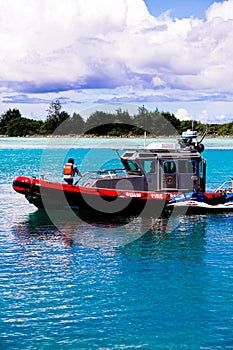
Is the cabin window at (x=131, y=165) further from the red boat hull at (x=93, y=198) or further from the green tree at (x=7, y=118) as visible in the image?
the green tree at (x=7, y=118)

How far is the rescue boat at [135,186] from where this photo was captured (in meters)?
22.6

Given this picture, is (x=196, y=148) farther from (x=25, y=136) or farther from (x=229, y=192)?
(x=25, y=136)

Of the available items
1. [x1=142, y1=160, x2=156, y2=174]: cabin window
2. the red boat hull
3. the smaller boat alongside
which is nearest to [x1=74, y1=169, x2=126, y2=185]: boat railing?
the red boat hull

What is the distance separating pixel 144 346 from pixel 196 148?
15.0 meters

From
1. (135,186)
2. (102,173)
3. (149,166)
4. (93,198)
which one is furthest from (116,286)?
(102,173)

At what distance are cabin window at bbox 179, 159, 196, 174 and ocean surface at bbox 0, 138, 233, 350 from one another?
9.70ft

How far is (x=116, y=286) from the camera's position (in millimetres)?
13164

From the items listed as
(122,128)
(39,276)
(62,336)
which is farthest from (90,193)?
(122,128)

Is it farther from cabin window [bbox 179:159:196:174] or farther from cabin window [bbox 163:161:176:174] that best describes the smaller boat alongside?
cabin window [bbox 163:161:176:174]

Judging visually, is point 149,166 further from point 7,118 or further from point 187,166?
point 7,118

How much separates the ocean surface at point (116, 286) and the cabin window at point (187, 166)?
2957mm

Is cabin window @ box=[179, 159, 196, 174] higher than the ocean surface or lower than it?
higher

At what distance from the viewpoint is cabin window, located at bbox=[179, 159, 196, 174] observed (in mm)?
23281

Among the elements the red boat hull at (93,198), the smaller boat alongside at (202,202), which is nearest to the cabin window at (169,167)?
the red boat hull at (93,198)
